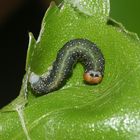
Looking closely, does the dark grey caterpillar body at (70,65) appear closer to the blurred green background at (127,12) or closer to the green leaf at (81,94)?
the green leaf at (81,94)

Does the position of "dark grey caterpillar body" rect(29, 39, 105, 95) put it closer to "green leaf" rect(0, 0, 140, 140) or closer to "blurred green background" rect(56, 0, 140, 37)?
"green leaf" rect(0, 0, 140, 140)

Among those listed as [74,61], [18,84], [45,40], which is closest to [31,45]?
[45,40]

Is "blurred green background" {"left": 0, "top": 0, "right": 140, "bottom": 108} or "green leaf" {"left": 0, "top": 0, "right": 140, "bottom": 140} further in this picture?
"blurred green background" {"left": 0, "top": 0, "right": 140, "bottom": 108}

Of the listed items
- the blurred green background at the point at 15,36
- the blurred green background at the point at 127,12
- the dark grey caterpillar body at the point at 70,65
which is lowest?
the blurred green background at the point at 15,36

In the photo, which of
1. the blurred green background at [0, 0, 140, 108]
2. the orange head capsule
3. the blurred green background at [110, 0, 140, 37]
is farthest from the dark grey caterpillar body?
the blurred green background at [0, 0, 140, 108]

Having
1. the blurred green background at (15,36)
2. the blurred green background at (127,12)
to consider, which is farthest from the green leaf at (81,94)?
the blurred green background at (15,36)

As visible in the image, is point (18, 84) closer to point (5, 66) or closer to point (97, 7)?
point (5, 66)
